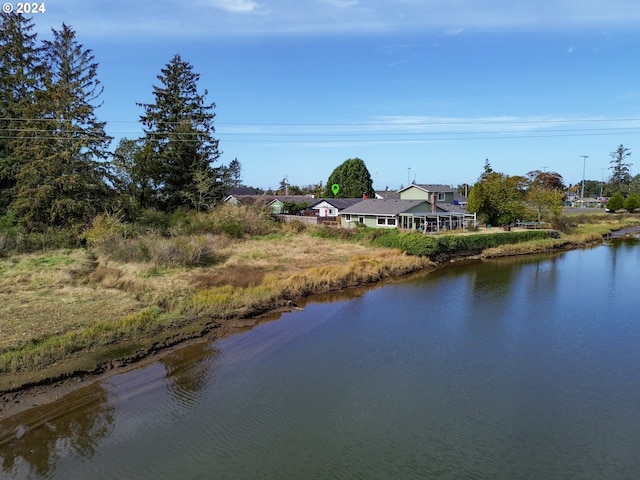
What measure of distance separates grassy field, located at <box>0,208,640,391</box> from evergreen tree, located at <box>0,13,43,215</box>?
8.17 meters

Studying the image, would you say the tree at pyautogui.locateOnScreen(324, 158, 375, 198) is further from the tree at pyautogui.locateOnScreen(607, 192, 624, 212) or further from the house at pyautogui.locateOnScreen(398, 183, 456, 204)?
the tree at pyautogui.locateOnScreen(607, 192, 624, 212)

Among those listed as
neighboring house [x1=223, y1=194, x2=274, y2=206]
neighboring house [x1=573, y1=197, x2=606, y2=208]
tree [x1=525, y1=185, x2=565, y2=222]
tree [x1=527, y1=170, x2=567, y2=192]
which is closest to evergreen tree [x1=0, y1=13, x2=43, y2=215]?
neighboring house [x1=223, y1=194, x2=274, y2=206]

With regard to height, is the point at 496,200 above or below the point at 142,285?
above

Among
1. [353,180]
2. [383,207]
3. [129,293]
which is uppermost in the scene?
[353,180]

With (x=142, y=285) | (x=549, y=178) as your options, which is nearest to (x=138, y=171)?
(x=142, y=285)

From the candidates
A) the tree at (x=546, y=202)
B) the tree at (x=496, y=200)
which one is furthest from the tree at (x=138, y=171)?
the tree at (x=546, y=202)

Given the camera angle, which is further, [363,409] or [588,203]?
[588,203]

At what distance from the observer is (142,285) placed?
60.4ft

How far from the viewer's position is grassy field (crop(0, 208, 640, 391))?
40.7 feet

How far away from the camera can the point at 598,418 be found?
10.2 metres

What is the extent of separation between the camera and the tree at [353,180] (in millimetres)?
64438

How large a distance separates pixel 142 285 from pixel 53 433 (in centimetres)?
960

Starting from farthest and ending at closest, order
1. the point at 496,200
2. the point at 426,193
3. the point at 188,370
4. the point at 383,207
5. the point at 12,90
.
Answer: the point at 426,193 < the point at 496,200 < the point at 383,207 < the point at 12,90 < the point at 188,370

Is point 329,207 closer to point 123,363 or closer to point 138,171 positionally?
point 138,171
